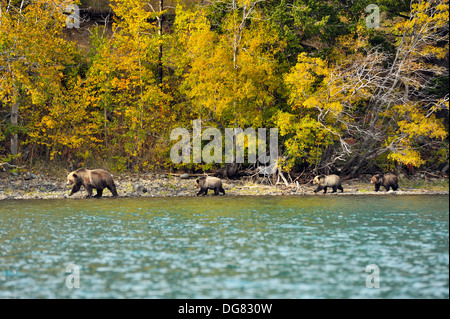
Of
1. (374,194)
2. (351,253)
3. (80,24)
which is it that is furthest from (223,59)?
(351,253)

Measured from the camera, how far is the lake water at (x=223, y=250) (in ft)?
42.1

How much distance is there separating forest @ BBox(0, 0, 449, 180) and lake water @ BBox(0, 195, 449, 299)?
800cm

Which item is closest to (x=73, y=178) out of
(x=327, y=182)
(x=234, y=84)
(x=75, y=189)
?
(x=75, y=189)

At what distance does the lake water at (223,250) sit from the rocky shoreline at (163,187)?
3.99 meters

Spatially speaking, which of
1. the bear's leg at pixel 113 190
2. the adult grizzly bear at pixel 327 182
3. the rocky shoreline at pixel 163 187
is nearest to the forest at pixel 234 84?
the rocky shoreline at pixel 163 187

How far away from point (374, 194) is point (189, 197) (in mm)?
8467

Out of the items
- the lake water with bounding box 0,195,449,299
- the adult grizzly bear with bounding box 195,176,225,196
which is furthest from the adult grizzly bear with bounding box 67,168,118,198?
the adult grizzly bear with bounding box 195,176,225,196

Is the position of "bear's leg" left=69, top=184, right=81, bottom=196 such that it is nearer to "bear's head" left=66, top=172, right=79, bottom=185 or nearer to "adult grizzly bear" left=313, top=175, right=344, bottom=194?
"bear's head" left=66, top=172, right=79, bottom=185

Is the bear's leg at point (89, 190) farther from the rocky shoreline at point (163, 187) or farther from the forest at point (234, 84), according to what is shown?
the forest at point (234, 84)

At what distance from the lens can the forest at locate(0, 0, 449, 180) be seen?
31.7 m

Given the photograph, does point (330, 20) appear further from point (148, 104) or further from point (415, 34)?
point (148, 104)

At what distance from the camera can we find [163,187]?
31.3m

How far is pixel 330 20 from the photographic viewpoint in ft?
110

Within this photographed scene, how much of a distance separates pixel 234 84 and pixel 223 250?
17.8m
